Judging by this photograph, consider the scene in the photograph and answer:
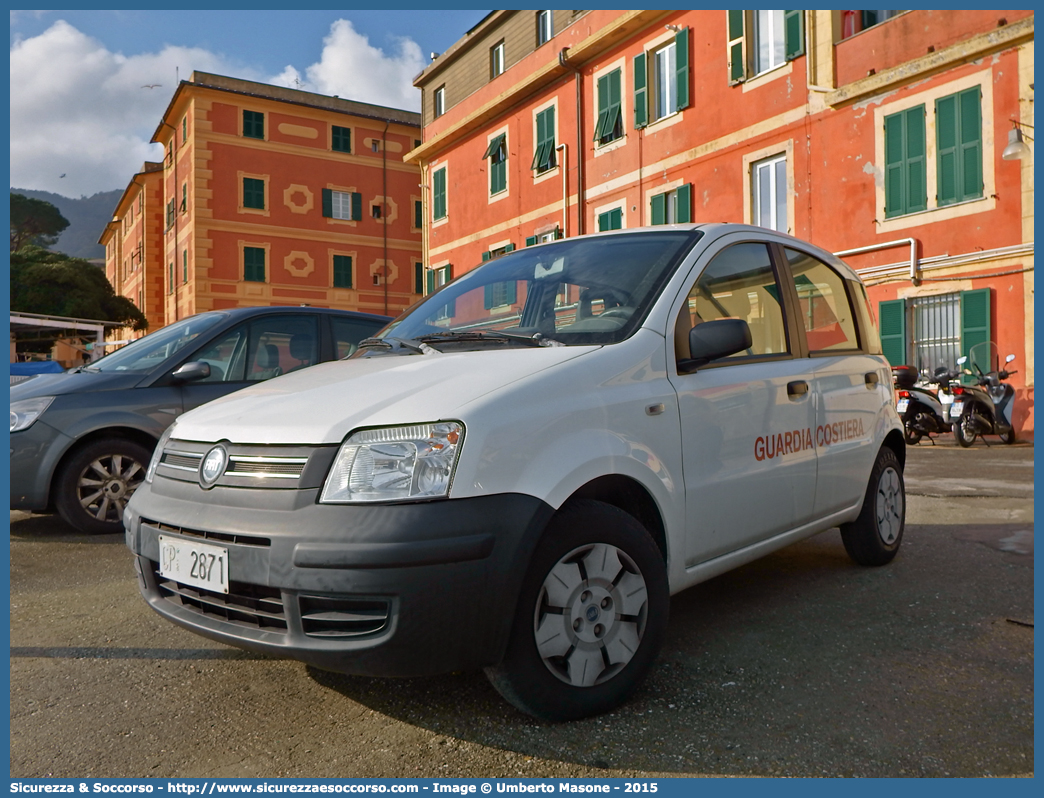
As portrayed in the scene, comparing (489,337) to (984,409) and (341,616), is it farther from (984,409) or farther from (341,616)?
A: (984,409)

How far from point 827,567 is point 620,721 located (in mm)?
2373

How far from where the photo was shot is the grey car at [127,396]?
5.45 m

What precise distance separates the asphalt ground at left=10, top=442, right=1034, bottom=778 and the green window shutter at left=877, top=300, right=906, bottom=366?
11.0 metres

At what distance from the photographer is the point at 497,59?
78.0 ft

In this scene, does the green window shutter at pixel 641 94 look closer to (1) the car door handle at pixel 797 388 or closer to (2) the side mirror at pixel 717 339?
(1) the car door handle at pixel 797 388

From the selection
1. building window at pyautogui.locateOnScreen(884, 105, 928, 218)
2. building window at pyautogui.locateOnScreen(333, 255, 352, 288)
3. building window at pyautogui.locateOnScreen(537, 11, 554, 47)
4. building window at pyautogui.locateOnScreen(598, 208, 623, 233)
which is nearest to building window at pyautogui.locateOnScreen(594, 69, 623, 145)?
building window at pyautogui.locateOnScreen(598, 208, 623, 233)

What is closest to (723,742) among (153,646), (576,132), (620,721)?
(620,721)

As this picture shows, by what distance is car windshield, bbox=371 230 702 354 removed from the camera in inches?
122

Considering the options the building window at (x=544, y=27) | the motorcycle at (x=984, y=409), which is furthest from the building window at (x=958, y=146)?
the building window at (x=544, y=27)

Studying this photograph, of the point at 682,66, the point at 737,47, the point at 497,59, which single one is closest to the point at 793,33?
the point at 737,47

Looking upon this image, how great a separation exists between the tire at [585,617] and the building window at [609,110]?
17.9 meters

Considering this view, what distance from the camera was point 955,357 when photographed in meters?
13.7

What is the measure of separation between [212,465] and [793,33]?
51.4 feet

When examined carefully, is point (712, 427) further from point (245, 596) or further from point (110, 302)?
point (110, 302)
